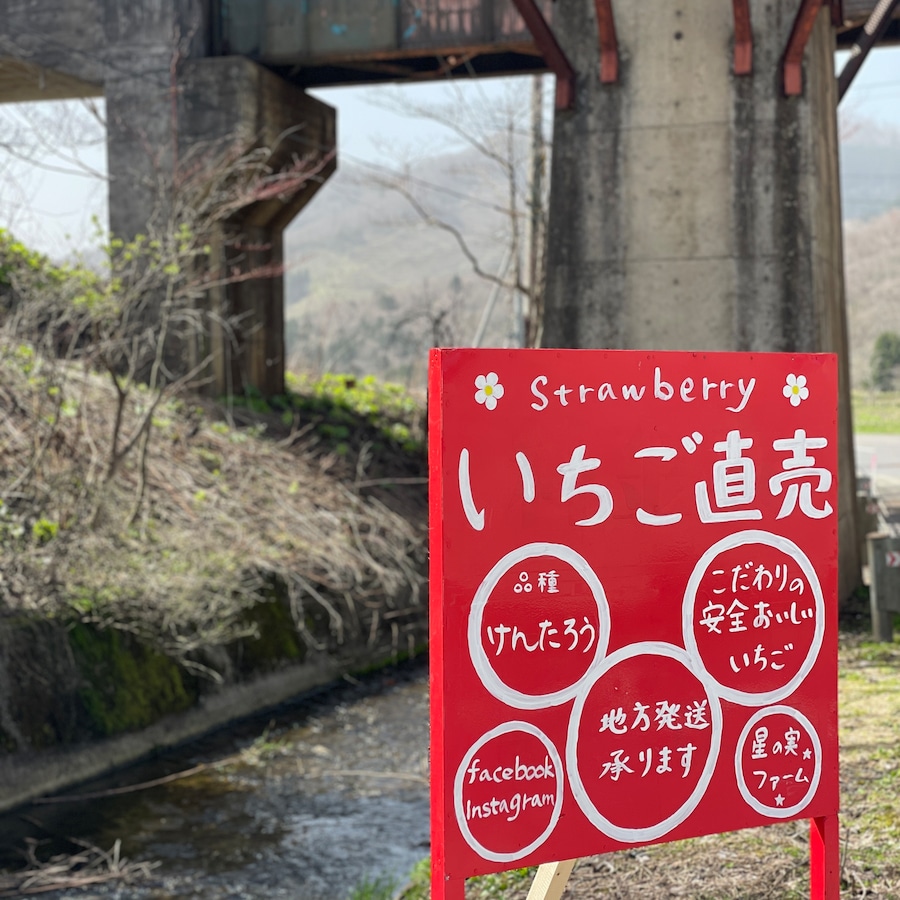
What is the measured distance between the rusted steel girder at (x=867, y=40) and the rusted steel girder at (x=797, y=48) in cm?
57

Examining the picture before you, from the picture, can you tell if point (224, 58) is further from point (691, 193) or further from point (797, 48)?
point (797, 48)

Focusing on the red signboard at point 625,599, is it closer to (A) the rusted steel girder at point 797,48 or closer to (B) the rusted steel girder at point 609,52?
(A) the rusted steel girder at point 797,48

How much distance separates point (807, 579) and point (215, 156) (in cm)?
1215

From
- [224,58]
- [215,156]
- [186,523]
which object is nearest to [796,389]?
[186,523]

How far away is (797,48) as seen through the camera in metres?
9.30

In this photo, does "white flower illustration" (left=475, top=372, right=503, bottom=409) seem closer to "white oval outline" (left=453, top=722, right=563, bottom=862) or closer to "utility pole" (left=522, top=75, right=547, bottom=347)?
"white oval outline" (left=453, top=722, right=563, bottom=862)

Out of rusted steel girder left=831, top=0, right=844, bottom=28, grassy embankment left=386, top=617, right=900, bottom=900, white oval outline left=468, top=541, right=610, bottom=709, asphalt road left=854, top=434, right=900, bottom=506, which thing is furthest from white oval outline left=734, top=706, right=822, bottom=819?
asphalt road left=854, top=434, right=900, bottom=506

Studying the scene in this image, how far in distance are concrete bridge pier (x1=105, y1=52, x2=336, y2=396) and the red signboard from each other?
1090 centimetres

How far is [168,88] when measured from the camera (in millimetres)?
14492

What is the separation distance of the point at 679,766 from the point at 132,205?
509 inches

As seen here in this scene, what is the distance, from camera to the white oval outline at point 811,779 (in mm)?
3275

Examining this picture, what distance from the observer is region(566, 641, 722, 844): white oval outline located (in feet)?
10.1

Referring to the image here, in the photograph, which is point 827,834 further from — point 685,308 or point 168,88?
point 168,88

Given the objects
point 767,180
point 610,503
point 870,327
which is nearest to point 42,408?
point 767,180
